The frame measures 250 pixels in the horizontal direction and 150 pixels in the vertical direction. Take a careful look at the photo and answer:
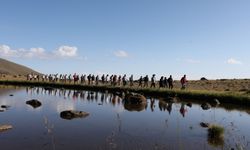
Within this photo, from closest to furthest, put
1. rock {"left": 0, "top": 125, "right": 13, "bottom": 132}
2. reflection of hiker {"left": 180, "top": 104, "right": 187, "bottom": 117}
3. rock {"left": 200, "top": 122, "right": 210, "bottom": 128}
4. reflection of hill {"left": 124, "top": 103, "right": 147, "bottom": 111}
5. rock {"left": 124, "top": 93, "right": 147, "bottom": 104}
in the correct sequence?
rock {"left": 0, "top": 125, "right": 13, "bottom": 132} → rock {"left": 200, "top": 122, "right": 210, "bottom": 128} → reflection of hiker {"left": 180, "top": 104, "right": 187, "bottom": 117} → reflection of hill {"left": 124, "top": 103, "right": 147, "bottom": 111} → rock {"left": 124, "top": 93, "right": 147, "bottom": 104}

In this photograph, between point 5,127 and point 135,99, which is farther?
point 135,99

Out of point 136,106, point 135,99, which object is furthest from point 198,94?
point 136,106

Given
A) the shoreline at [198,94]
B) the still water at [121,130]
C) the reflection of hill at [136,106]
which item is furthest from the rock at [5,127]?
the shoreline at [198,94]

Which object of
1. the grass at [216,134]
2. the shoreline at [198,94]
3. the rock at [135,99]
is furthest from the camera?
the shoreline at [198,94]

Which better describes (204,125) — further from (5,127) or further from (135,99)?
(135,99)

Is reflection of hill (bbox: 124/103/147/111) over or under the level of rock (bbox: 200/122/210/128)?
over

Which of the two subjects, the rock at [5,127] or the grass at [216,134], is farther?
the rock at [5,127]

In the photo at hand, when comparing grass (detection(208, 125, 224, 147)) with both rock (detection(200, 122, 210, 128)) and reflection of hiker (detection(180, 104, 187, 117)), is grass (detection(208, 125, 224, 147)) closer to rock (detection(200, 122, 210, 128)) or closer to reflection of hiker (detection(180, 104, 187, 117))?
rock (detection(200, 122, 210, 128))

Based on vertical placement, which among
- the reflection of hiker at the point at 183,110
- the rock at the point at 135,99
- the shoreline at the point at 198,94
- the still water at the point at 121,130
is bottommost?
the still water at the point at 121,130

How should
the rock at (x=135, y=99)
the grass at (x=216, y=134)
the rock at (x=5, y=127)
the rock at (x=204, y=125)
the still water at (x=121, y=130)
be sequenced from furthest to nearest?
the rock at (x=135, y=99) < the rock at (x=204, y=125) < the rock at (x=5, y=127) < the grass at (x=216, y=134) < the still water at (x=121, y=130)

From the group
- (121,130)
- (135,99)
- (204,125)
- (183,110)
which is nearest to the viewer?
(121,130)

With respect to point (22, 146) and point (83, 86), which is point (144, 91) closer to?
point (83, 86)

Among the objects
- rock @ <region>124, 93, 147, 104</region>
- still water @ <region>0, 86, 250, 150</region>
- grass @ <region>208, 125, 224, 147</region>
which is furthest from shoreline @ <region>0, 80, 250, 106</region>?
grass @ <region>208, 125, 224, 147</region>

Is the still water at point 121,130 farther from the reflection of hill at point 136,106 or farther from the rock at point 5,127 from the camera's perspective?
the reflection of hill at point 136,106
